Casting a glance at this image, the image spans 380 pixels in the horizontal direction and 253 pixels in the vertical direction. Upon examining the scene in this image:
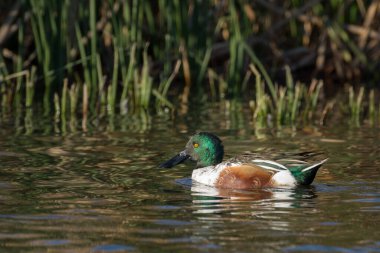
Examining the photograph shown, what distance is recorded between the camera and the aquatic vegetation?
11602 mm

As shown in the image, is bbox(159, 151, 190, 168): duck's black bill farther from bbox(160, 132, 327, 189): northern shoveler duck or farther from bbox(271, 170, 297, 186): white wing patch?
bbox(271, 170, 297, 186): white wing patch

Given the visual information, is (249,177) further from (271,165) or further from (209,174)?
(209,174)

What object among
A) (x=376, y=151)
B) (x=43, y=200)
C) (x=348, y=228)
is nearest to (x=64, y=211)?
(x=43, y=200)

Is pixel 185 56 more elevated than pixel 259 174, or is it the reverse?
pixel 185 56

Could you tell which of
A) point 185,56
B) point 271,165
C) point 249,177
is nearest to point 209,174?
point 249,177

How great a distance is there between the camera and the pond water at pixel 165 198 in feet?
18.0

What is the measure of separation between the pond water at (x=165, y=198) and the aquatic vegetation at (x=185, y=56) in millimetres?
1172

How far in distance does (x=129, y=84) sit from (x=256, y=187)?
4.96 metres

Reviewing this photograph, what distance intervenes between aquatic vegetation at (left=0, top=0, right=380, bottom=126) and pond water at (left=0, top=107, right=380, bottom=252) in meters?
1.17

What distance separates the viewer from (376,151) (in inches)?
352

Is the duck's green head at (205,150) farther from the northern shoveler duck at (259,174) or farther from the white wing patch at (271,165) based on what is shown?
the white wing patch at (271,165)

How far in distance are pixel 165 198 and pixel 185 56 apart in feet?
22.1

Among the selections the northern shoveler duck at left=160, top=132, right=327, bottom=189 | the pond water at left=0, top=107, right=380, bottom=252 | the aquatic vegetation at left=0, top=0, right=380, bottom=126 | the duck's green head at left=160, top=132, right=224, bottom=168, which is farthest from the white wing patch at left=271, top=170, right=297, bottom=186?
the aquatic vegetation at left=0, top=0, right=380, bottom=126

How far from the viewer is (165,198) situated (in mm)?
6832
